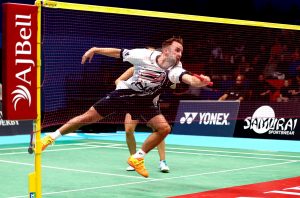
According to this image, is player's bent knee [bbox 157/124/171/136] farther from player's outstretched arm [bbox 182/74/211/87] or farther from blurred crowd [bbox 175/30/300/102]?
blurred crowd [bbox 175/30/300/102]

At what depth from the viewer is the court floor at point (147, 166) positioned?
8.91m

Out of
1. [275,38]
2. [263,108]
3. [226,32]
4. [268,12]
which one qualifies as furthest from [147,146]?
[268,12]

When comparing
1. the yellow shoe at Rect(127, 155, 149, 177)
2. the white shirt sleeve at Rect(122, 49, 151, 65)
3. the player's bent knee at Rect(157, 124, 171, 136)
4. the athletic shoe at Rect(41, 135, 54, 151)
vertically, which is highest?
the white shirt sleeve at Rect(122, 49, 151, 65)

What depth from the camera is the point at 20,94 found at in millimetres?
6203

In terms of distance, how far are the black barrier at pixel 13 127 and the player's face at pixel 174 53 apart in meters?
9.34

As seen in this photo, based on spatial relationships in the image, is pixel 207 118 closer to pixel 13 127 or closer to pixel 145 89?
pixel 13 127

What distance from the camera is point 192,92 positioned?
2000 centimetres

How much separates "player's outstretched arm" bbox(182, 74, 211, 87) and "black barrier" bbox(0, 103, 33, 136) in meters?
10.1

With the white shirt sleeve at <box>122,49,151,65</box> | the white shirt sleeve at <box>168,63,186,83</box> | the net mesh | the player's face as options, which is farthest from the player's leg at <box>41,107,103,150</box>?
the net mesh

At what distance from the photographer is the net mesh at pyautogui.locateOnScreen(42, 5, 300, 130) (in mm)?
19078

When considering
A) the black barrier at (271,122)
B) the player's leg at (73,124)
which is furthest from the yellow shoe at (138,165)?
the black barrier at (271,122)

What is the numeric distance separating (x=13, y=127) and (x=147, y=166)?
274 inches

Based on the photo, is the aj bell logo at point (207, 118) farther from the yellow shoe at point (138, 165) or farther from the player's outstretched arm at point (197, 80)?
the player's outstretched arm at point (197, 80)

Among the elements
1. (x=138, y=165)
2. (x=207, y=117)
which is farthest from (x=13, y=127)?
(x=138, y=165)
